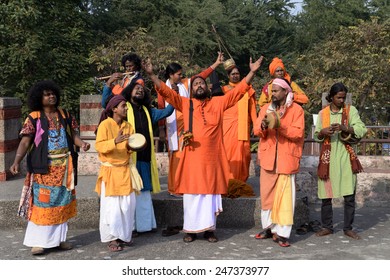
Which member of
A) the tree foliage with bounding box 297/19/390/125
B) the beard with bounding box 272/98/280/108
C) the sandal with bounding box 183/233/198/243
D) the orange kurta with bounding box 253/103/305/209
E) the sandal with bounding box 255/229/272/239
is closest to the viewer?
the orange kurta with bounding box 253/103/305/209

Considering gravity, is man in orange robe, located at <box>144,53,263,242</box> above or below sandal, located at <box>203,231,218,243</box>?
above

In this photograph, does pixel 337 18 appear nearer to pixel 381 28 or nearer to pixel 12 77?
pixel 381 28

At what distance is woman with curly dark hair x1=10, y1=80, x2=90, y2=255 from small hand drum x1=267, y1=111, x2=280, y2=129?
194 cm

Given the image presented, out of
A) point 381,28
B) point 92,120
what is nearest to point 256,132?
point 92,120

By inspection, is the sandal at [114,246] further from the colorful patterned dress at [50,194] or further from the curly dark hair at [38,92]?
the curly dark hair at [38,92]

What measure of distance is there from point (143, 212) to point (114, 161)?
1.00 meters

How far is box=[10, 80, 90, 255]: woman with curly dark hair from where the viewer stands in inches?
218

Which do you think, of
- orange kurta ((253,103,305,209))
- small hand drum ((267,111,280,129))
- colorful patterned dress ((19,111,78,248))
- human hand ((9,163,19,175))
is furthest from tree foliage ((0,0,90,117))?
small hand drum ((267,111,280,129))

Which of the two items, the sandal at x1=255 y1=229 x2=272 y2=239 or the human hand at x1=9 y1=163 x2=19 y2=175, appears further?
the sandal at x1=255 y1=229 x2=272 y2=239

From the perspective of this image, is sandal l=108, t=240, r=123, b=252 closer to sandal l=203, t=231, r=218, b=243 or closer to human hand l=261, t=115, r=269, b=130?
sandal l=203, t=231, r=218, b=243

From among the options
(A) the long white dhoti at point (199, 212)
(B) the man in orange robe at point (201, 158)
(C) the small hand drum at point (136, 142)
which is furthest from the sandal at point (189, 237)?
(C) the small hand drum at point (136, 142)

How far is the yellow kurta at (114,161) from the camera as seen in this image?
5.52 metres

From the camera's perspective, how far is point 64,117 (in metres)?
5.75

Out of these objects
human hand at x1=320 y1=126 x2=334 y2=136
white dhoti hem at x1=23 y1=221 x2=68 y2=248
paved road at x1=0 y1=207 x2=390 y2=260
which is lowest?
paved road at x1=0 y1=207 x2=390 y2=260
